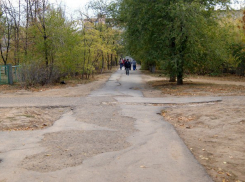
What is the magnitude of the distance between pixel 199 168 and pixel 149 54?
616 inches

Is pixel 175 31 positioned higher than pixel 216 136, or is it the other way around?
pixel 175 31

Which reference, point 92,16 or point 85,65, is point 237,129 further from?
point 92,16

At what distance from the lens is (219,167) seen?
4.76 m

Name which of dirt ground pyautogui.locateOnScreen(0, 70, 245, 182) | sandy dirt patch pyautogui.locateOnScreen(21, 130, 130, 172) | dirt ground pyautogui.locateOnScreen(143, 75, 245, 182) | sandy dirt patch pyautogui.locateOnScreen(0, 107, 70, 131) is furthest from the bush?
sandy dirt patch pyautogui.locateOnScreen(21, 130, 130, 172)

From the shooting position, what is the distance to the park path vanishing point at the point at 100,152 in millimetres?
4410

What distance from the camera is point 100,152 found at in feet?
18.5

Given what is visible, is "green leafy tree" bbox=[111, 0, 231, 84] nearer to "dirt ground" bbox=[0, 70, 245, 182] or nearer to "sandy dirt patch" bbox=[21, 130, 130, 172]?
"dirt ground" bbox=[0, 70, 245, 182]

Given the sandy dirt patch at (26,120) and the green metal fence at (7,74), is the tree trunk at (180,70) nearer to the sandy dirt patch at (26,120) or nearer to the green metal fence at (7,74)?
the sandy dirt patch at (26,120)

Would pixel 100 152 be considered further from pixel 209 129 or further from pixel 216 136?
pixel 209 129

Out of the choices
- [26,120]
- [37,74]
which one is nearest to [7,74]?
[37,74]

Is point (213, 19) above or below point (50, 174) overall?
above

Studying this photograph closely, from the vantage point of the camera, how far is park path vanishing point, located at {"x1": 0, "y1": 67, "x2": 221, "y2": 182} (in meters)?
4.41

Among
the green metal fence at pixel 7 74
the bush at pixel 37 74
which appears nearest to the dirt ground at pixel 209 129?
the bush at pixel 37 74

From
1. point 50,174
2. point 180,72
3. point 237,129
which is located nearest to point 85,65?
point 180,72
